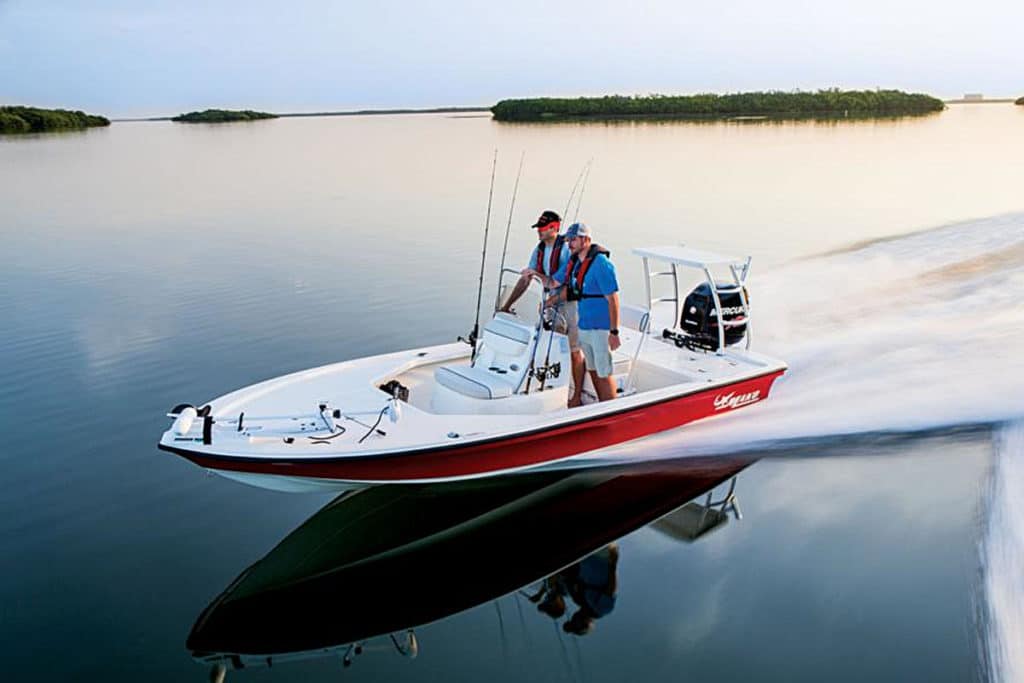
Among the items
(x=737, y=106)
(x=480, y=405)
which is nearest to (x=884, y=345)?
(x=480, y=405)

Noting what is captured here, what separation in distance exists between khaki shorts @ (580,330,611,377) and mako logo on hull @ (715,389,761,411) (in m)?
1.13

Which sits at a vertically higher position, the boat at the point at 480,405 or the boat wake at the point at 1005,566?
the boat at the point at 480,405

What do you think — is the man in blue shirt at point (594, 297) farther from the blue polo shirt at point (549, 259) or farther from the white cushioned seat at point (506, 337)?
the white cushioned seat at point (506, 337)

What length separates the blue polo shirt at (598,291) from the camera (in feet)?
21.8

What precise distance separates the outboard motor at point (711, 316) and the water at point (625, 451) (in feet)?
2.62

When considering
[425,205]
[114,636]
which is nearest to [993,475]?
[114,636]

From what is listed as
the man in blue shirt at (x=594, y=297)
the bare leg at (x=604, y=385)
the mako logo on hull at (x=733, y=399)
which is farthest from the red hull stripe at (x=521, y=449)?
the man in blue shirt at (x=594, y=297)

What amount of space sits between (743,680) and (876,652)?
2.62 ft

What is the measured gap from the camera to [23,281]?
13.3 m

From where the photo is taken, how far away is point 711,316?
7816 mm

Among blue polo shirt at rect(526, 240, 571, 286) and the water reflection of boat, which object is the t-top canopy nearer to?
blue polo shirt at rect(526, 240, 571, 286)

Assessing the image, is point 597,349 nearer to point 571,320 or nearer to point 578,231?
point 571,320

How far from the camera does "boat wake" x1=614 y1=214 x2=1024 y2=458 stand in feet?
25.8

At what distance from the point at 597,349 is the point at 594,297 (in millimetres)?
423
